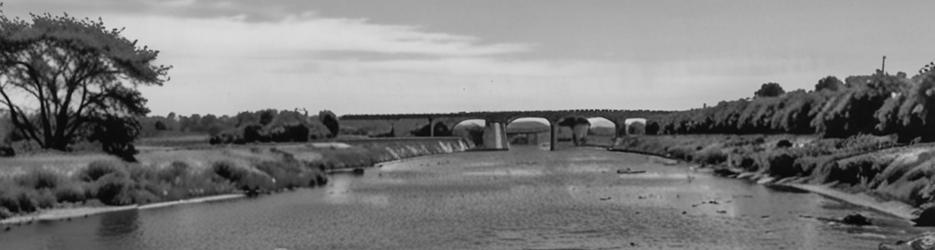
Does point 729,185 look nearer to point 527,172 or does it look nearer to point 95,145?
point 527,172

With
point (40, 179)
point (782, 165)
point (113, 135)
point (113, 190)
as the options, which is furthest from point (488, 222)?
point (782, 165)

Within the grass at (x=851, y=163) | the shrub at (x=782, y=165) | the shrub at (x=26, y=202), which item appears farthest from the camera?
the shrub at (x=782, y=165)

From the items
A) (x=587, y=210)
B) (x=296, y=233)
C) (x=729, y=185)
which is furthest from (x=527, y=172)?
(x=296, y=233)

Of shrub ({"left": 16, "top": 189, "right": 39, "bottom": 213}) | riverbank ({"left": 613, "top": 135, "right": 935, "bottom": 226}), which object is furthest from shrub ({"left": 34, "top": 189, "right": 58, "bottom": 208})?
riverbank ({"left": 613, "top": 135, "right": 935, "bottom": 226})

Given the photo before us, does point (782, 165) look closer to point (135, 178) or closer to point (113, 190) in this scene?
point (135, 178)

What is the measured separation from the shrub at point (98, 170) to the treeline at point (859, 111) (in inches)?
2510

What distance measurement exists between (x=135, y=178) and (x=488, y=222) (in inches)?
1138

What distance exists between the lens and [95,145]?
284 ft

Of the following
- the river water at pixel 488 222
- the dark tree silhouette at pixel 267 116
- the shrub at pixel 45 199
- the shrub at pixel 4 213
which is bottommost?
the river water at pixel 488 222

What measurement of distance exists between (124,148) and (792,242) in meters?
59.7

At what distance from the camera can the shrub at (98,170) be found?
6675cm

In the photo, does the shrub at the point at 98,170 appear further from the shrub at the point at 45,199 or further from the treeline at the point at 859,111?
the treeline at the point at 859,111

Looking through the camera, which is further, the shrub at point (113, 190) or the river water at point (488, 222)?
the shrub at point (113, 190)

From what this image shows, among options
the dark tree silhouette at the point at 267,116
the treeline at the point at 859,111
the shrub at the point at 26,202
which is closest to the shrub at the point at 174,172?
the shrub at the point at 26,202
